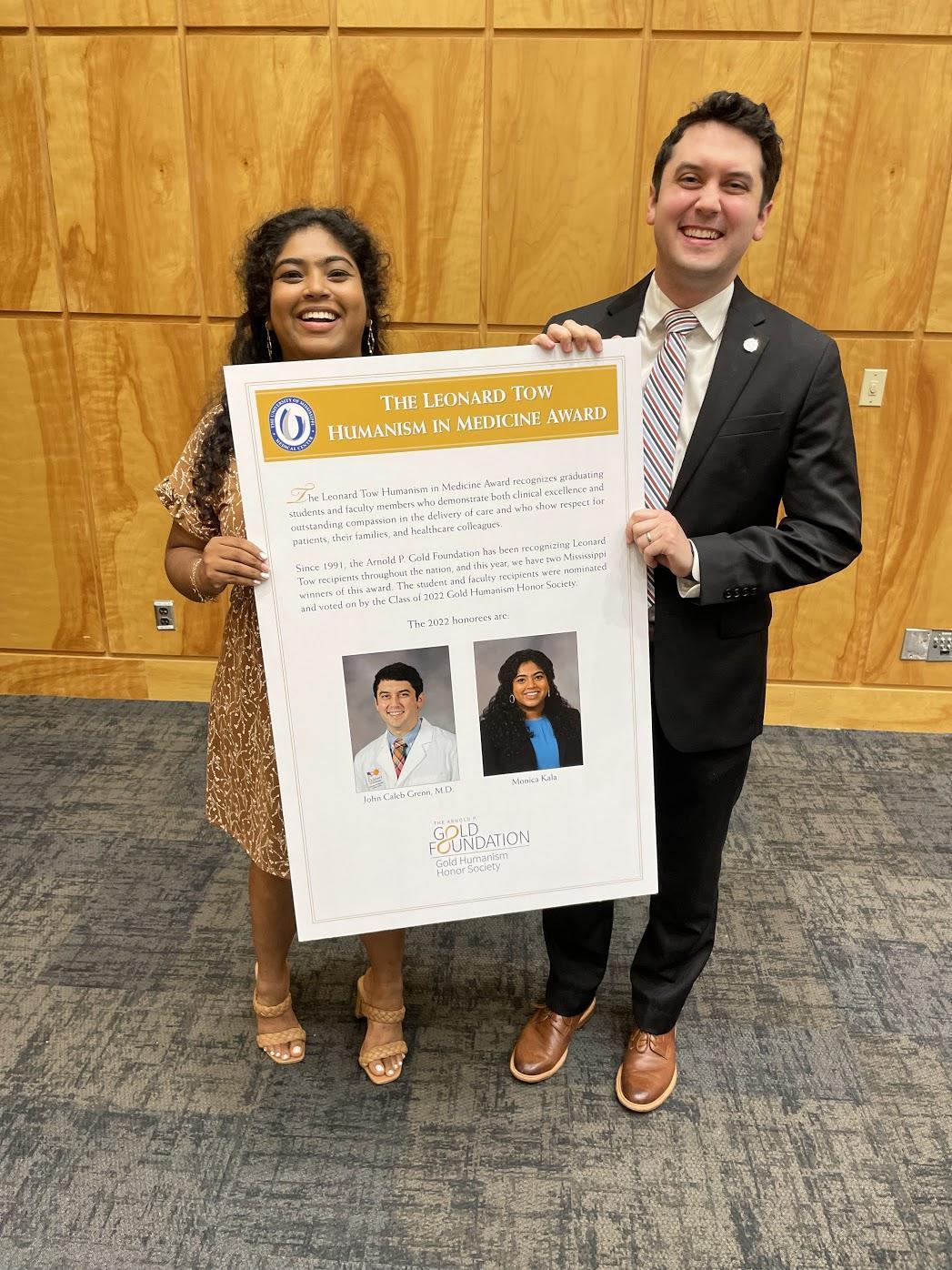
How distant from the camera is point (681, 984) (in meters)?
1.95

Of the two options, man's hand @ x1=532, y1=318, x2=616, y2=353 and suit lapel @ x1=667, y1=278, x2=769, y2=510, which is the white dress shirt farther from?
man's hand @ x1=532, y1=318, x2=616, y2=353

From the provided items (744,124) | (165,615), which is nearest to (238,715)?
(744,124)

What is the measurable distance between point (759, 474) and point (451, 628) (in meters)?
0.59

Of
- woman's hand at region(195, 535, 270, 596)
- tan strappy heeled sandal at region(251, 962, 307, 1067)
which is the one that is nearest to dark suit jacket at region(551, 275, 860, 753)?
woman's hand at region(195, 535, 270, 596)

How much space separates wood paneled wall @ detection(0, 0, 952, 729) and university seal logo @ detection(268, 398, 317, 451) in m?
1.89

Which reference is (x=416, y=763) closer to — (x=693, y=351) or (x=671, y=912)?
(x=671, y=912)

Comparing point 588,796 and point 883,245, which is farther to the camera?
point 883,245

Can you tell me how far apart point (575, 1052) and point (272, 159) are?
2.83 meters

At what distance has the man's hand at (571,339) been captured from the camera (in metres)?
1.43

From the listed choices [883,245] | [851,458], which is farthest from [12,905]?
[883,245]

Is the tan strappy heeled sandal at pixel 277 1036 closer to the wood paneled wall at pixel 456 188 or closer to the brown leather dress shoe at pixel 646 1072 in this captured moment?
the brown leather dress shoe at pixel 646 1072

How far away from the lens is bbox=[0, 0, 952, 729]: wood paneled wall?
282 cm

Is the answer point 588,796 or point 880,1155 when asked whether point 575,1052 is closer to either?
point 880,1155

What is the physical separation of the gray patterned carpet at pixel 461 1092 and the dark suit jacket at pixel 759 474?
106 cm
